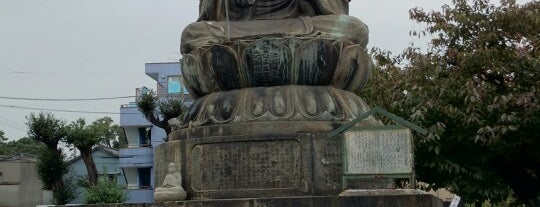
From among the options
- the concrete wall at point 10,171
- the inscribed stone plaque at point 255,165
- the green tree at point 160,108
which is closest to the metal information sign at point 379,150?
the inscribed stone plaque at point 255,165

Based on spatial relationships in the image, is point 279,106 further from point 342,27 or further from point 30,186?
point 30,186

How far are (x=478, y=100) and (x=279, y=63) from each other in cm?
489

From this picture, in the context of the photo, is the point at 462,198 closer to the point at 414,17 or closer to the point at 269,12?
the point at 414,17

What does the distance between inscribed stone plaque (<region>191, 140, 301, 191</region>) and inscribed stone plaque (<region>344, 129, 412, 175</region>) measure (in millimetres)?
937

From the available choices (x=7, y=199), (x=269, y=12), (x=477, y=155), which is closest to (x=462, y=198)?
(x=477, y=155)

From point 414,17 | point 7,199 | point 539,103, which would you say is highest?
point 414,17

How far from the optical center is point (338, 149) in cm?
792

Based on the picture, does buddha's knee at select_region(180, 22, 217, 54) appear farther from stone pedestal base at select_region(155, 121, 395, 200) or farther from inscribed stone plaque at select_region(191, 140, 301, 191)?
inscribed stone plaque at select_region(191, 140, 301, 191)

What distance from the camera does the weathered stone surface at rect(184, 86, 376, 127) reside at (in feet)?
27.1

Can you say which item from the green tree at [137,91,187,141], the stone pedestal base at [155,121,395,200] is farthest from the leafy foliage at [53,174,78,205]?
the stone pedestal base at [155,121,395,200]

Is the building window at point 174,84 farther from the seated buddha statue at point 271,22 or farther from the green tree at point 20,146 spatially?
the seated buddha statue at point 271,22

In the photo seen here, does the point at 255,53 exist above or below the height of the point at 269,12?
below

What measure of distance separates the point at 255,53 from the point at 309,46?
579 mm

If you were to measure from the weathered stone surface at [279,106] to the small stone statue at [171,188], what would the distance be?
0.64m
